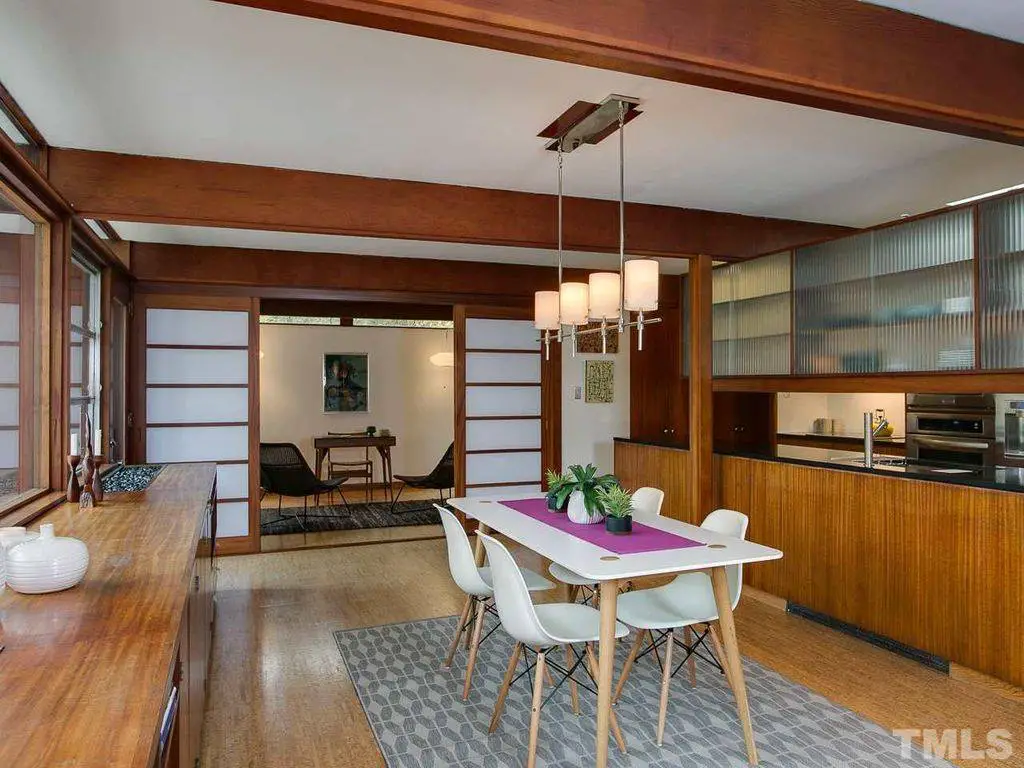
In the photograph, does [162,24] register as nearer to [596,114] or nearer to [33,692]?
[596,114]

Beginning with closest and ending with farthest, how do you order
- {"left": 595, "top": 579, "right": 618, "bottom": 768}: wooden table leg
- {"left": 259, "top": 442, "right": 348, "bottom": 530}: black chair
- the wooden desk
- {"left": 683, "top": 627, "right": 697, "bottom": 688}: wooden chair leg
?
{"left": 595, "top": 579, "right": 618, "bottom": 768}: wooden table leg, {"left": 683, "top": 627, "right": 697, "bottom": 688}: wooden chair leg, {"left": 259, "top": 442, "right": 348, "bottom": 530}: black chair, the wooden desk

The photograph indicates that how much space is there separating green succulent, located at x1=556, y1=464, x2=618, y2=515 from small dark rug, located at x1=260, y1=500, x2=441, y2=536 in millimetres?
3799

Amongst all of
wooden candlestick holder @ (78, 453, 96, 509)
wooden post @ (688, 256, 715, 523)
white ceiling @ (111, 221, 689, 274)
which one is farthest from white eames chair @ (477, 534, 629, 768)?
white ceiling @ (111, 221, 689, 274)

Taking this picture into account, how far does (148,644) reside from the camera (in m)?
1.43

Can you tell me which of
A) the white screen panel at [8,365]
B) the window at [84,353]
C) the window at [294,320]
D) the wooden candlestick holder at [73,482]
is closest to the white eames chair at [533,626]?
the wooden candlestick holder at [73,482]

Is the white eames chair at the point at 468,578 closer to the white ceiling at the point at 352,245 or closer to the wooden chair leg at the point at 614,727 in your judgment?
the wooden chair leg at the point at 614,727

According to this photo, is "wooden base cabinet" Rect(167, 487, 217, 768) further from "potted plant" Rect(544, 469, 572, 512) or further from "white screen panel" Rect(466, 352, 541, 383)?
"white screen panel" Rect(466, 352, 541, 383)

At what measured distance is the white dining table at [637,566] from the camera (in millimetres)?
2387

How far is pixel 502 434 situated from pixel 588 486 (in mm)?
3442

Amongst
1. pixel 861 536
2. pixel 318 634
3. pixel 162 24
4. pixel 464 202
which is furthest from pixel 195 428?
pixel 861 536

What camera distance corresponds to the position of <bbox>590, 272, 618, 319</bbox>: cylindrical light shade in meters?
3.32

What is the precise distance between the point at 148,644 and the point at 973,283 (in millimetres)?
3604

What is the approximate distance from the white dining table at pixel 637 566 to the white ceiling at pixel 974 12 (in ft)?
5.89

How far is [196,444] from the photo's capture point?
5.64 metres
